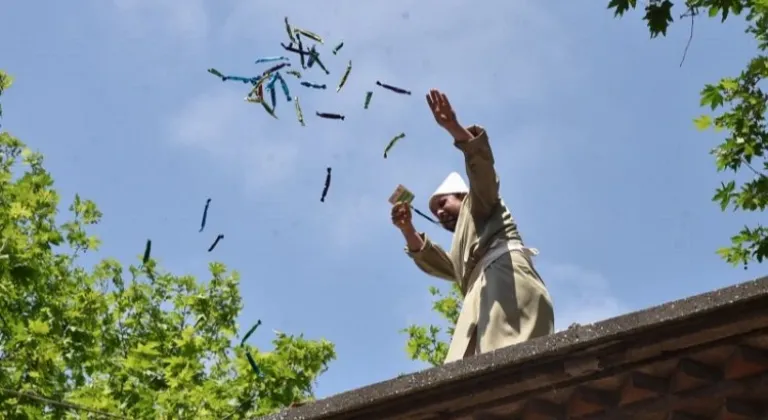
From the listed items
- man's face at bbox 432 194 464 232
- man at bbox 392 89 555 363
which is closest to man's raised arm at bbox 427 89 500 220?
man at bbox 392 89 555 363

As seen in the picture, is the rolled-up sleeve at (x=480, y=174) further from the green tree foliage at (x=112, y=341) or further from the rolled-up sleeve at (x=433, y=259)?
the green tree foliage at (x=112, y=341)

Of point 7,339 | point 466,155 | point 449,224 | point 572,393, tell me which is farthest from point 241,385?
point 572,393

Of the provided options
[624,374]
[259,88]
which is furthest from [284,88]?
[624,374]

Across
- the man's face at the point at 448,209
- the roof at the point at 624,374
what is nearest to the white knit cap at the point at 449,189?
the man's face at the point at 448,209

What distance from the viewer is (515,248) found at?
6.14m

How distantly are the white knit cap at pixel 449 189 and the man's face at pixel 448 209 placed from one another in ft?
0.09

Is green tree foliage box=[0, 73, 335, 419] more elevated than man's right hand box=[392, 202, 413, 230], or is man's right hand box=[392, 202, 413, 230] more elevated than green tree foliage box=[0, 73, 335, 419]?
green tree foliage box=[0, 73, 335, 419]

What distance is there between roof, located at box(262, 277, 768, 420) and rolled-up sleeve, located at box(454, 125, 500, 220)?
201 centimetres

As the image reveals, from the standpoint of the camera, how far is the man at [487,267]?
584cm

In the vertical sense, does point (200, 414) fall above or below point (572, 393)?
above

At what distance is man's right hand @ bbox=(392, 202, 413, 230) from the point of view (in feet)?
22.6

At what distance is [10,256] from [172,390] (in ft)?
16.9

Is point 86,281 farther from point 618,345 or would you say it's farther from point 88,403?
point 618,345

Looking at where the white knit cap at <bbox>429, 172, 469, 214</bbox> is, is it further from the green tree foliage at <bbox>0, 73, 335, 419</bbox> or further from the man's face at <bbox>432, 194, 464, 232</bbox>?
the green tree foliage at <bbox>0, 73, 335, 419</bbox>
